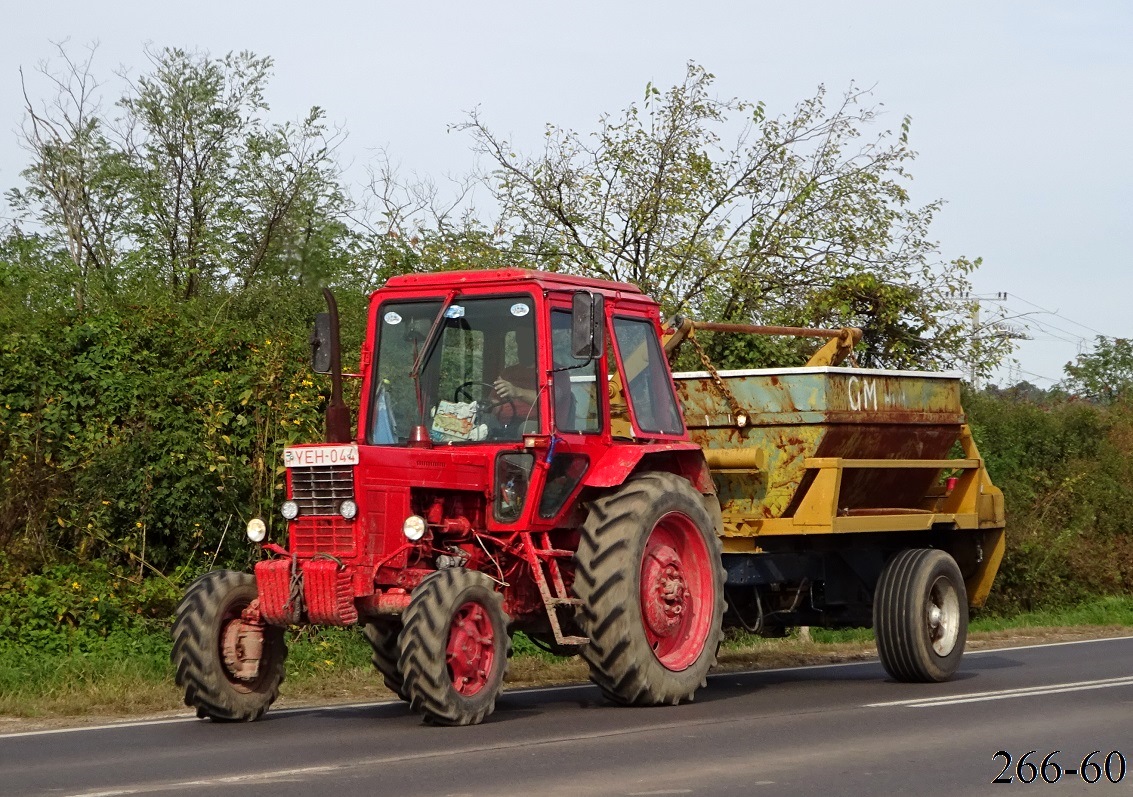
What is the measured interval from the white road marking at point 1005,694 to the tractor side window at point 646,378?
258cm

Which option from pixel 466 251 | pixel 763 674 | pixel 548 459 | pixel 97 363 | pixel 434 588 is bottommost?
pixel 763 674

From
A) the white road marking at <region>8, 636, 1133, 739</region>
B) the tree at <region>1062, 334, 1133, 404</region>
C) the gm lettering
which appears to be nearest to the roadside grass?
the white road marking at <region>8, 636, 1133, 739</region>

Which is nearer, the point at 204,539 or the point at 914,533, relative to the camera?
the point at 914,533

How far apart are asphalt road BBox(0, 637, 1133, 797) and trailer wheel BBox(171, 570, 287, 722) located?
0.18m

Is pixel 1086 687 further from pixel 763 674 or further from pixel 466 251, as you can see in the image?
pixel 466 251

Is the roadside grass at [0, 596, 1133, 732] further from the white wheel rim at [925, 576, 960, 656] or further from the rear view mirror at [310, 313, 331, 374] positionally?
the rear view mirror at [310, 313, 331, 374]

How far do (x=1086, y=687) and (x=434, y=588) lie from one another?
5618 mm

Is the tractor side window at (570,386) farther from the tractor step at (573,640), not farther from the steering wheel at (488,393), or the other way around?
the tractor step at (573,640)

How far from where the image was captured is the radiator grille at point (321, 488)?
10.2m

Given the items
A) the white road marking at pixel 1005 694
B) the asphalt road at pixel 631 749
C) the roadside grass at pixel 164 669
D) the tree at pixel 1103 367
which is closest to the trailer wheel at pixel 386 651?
the asphalt road at pixel 631 749

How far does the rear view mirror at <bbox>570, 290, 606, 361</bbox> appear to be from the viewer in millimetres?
10305

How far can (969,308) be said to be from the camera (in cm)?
2159

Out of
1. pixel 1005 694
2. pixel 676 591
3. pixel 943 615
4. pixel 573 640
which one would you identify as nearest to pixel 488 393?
pixel 573 640

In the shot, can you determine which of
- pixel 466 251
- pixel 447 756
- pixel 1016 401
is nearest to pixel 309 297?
pixel 466 251
